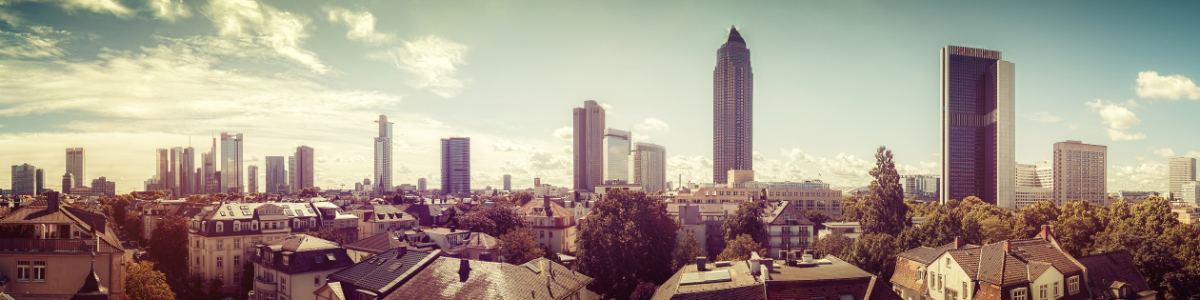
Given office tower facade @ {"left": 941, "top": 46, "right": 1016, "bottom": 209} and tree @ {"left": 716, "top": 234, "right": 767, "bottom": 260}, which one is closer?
tree @ {"left": 716, "top": 234, "right": 767, "bottom": 260}

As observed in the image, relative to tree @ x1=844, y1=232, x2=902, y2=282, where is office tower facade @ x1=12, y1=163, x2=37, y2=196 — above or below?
above

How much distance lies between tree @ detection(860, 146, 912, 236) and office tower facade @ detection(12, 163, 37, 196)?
7072 inches

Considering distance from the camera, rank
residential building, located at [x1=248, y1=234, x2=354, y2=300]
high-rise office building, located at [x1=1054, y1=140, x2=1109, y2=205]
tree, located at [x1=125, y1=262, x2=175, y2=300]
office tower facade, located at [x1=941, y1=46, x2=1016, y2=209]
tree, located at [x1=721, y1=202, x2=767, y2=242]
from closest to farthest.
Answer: tree, located at [x1=125, y1=262, x2=175, y2=300]
residential building, located at [x1=248, y1=234, x2=354, y2=300]
tree, located at [x1=721, y1=202, x2=767, y2=242]
office tower facade, located at [x1=941, y1=46, x2=1016, y2=209]
high-rise office building, located at [x1=1054, y1=140, x2=1109, y2=205]

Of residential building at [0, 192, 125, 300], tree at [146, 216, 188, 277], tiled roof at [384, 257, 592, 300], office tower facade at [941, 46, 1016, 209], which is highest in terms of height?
office tower facade at [941, 46, 1016, 209]

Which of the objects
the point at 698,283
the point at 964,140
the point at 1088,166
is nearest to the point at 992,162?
the point at 964,140

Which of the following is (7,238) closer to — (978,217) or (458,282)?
(458,282)

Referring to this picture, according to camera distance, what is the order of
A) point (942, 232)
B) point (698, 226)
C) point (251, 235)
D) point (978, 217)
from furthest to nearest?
point (698, 226) < point (978, 217) < point (251, 235) < point (942, 232)

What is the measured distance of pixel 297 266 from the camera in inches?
1859

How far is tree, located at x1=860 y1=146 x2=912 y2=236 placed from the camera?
6662 cm

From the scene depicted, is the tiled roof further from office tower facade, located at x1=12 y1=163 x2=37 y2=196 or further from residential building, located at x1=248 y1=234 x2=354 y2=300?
office tower facade, located at x1=12 y1=163 x2=37 y2=196

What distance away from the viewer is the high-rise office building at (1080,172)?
185 meters

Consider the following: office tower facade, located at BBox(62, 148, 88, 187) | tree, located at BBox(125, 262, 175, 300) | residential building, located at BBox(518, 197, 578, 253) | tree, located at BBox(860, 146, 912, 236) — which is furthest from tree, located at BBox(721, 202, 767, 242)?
office tower facade, located at BBox(62, 148, 88, 187)

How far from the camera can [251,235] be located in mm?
67938

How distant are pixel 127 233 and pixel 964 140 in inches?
8587
